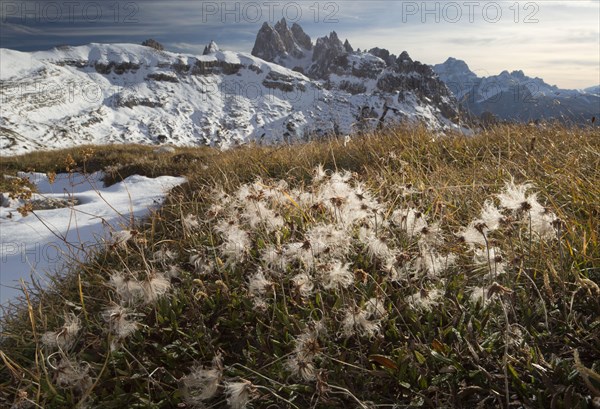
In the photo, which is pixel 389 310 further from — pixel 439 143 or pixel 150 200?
pixel 150 200

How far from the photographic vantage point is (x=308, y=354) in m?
2.15

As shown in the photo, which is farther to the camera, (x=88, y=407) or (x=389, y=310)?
(x=389, y=310)

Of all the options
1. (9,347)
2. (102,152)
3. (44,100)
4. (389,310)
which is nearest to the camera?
(389,310)

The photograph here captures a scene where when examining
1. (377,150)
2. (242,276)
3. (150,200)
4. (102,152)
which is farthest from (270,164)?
(102,152)

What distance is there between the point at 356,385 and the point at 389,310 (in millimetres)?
565

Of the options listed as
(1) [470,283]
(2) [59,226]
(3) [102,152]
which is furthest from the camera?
(3) [102,152]

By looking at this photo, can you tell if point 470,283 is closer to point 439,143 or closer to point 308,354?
point 308,354

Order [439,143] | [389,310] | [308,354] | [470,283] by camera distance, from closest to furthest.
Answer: [308,354]
[389,310]
[470,283]
[439,143]

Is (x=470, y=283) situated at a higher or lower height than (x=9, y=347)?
higher

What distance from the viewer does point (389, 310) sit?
9.20 ft

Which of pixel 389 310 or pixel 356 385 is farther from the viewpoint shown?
pixel 389 310

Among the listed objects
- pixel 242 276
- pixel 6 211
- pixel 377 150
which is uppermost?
pixel 377 150

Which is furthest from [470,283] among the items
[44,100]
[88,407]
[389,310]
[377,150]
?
[44,100]

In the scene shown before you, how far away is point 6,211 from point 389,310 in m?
8.28
